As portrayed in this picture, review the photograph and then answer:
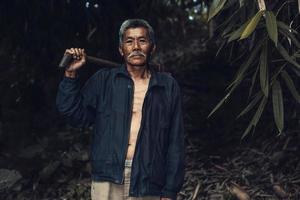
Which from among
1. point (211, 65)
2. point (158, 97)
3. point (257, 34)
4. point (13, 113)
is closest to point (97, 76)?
point (158, 97)

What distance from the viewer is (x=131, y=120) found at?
3.69 meters

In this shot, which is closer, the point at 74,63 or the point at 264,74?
the point at 74,63

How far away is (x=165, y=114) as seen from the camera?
3.72m

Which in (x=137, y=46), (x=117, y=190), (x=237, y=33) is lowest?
(x=117, y=190)

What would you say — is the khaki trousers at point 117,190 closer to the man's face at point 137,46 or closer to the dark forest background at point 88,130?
the man's face at point 137,46

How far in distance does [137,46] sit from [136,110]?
39cm

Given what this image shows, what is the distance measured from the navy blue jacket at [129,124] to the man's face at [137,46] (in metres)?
0.11

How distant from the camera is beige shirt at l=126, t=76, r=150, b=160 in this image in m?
3.66

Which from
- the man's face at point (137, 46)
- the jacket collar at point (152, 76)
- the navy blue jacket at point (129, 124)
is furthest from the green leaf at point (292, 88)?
the man's face at point (137, 46)

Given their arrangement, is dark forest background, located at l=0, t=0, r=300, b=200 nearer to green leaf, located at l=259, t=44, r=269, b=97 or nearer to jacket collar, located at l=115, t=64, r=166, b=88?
green leaf, located at l=259, t=44, r=269, b=97

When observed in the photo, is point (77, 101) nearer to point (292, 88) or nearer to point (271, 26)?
point (271, 26)

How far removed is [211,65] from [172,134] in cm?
500

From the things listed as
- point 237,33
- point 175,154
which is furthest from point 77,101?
point 237,33

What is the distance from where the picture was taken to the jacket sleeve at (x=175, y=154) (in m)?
3.71
